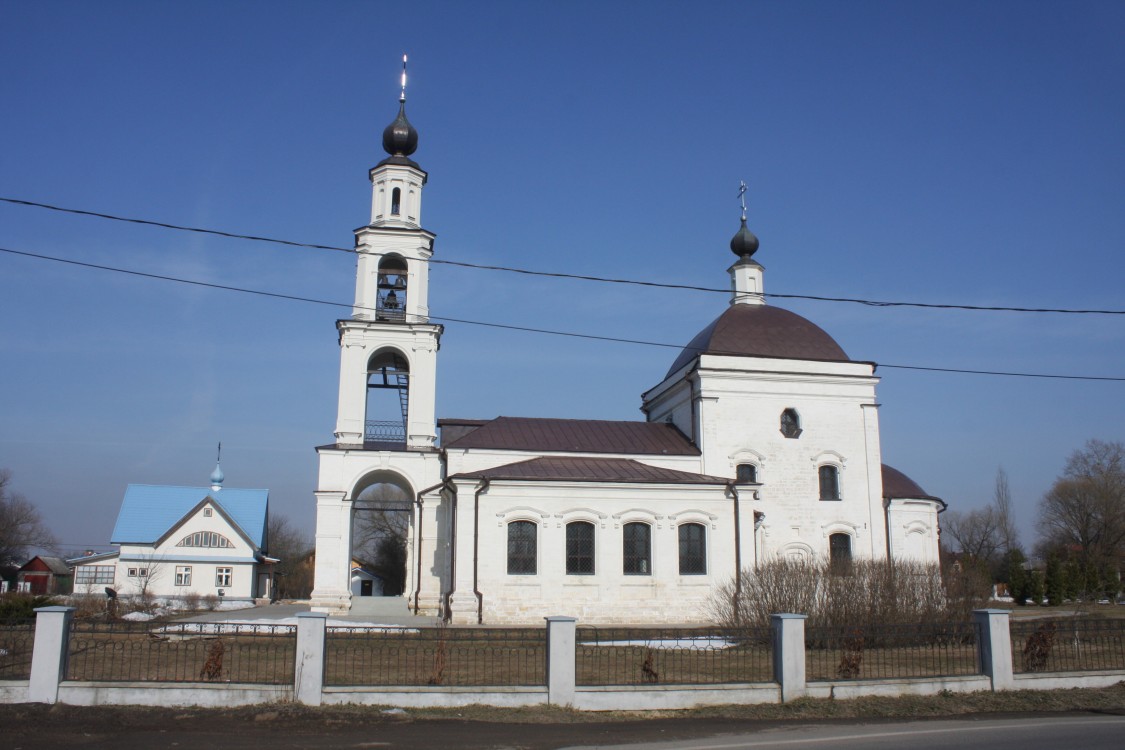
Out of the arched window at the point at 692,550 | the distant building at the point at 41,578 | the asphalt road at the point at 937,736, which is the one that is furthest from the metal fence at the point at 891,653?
the distant building at the point at 41,578

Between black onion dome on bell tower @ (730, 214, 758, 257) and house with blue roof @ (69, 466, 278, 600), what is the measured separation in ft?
84.6

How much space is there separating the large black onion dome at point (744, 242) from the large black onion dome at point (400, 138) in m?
12.2

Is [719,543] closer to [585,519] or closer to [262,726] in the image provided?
[585,519]

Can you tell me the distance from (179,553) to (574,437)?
904 inches

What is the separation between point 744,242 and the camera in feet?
107

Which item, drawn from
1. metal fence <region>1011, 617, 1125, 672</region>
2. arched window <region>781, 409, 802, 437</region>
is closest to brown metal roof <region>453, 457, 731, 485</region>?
arched window <region>781, 409, 802, 437</region>

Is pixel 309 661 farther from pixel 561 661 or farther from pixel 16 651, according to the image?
pixel 16 651

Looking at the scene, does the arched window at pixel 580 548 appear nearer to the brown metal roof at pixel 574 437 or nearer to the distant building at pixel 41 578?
the brown metal roof at pixel 574 437

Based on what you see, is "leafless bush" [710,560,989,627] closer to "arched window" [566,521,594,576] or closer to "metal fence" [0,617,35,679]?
"arched window" [566,521,594,576]

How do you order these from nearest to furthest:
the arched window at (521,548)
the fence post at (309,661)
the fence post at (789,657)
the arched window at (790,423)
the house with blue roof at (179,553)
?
the fence post at (309,661)
the fence post at (789,657)
the arched window at (521,548)
the arched window at (790,423)
the house with blue roof at (179,553)

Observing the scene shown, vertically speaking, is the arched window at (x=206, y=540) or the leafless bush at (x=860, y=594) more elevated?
the arched window at (x=206, y=540)

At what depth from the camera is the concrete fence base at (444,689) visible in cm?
1027

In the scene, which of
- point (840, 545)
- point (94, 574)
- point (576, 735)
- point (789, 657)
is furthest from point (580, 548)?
point (94, 574)

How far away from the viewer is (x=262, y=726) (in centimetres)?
950
